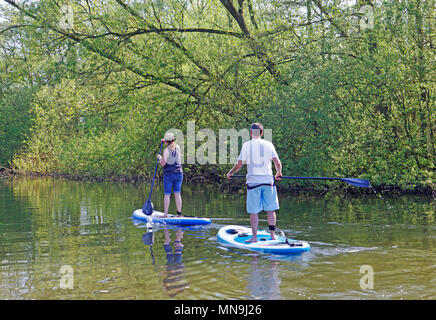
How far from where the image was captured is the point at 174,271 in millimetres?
7234

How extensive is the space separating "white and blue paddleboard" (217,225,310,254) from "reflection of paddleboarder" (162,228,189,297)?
32.5 inches

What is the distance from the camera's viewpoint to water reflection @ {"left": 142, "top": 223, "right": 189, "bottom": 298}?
646 centimetres

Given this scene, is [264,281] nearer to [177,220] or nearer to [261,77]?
[177,220]

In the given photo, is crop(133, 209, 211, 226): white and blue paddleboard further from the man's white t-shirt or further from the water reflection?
the man's white t-shirt

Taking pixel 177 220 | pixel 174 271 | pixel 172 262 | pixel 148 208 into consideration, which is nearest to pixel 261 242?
pixel 172 262

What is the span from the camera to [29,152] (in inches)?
1423

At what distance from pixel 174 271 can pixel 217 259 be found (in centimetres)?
97

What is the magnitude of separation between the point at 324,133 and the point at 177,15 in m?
6.64

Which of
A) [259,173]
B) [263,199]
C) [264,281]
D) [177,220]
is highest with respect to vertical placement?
[259,173]

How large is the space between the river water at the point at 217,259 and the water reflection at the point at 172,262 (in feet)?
0.05

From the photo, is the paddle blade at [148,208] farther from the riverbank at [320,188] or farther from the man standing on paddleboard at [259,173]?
the riverbank at [320,188]

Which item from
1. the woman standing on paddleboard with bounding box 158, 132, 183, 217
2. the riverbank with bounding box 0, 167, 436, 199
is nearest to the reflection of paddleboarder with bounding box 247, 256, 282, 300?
the woman standing on paddleboard with bounding box 158, 132, 183, 217

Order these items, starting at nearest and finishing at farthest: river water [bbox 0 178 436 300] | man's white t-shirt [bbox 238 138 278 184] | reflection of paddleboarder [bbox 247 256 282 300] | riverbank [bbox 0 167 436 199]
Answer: reflection of paddleboarder [bbox 247 256 282 300] → river water [bbox 0 178 436 300] → man's white t-shirt [bbox 238 138 278 184] → riverbank [bbox 0 167 436 199]
